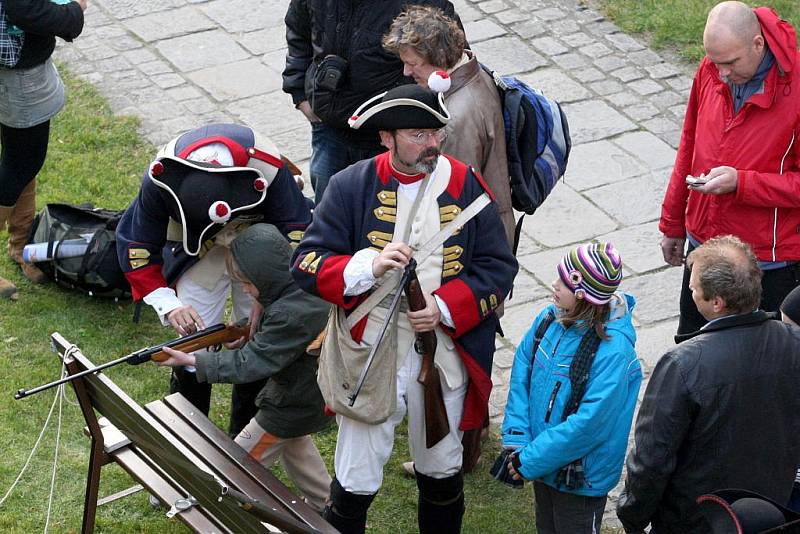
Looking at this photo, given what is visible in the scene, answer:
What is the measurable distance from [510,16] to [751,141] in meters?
4.99

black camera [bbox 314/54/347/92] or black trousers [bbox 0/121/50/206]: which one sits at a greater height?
black camera [bbox 314/54/347/92]

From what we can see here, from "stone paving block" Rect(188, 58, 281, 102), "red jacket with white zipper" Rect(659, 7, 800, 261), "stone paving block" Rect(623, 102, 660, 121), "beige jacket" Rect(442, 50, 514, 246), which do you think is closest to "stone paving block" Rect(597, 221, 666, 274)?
"stone paving block" Rect(623, 102, 660, 121)

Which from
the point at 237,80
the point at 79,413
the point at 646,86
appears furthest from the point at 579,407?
the point at 237,80

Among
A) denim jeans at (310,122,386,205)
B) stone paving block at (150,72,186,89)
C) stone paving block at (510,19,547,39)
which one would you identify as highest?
denim jeans at (310,122,386,205)

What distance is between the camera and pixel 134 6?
9.82 metres

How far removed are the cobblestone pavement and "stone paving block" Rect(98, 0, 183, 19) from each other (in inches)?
0.5

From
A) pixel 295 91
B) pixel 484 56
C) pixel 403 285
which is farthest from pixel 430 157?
pixel 484 56

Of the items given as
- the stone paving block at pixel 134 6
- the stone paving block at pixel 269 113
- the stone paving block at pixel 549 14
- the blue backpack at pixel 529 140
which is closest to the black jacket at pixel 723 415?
the blue backpack at pixel 529 140

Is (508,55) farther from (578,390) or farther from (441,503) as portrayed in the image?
(578,390)

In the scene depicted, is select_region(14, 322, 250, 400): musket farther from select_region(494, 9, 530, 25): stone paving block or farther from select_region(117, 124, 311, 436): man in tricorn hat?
select_region(494, 9, 530, 25): stone paving block

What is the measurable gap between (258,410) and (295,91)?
195 centimetres

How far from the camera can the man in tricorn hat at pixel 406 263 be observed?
172 inches

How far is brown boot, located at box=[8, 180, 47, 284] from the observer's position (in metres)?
6.74

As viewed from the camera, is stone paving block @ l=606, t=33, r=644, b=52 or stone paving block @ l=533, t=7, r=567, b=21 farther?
stone paving block @ l=533, t=7, r=567, b=21
